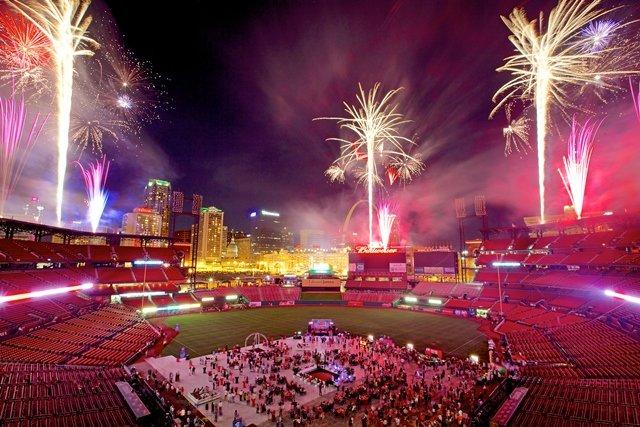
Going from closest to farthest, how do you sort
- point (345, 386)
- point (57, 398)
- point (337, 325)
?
point (57, 398) < point (345, 386) < point (337, 325)

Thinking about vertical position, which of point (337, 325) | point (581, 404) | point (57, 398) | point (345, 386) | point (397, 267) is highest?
point (397, 267)

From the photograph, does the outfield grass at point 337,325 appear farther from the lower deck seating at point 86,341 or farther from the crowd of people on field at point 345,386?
the crowd of people on field at point 345,386

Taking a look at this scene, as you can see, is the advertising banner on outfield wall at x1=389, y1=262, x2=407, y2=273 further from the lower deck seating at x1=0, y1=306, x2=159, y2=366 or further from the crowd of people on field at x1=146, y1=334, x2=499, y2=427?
the lower deck seating at x1=0, y1=306, x2=159, y2=366

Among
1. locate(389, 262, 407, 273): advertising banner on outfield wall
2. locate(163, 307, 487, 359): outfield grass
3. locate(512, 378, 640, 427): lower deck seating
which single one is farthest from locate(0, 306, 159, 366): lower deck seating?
locate(389, 262, 407, 273): advertising banner on outfield wall

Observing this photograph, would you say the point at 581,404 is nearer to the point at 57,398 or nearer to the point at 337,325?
the point at 57,398

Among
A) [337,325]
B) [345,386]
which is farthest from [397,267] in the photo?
[345,386]

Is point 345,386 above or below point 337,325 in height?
above

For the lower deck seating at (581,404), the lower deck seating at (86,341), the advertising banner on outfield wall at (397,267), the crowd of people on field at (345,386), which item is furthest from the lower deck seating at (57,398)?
the advertising banner on outfield wall at (397,267)

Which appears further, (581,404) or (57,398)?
(581,404)
